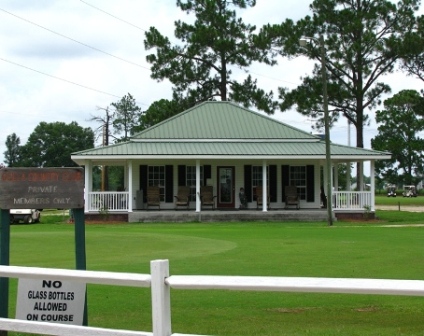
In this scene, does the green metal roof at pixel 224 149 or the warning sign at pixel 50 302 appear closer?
the warning sign at pixel 50 302

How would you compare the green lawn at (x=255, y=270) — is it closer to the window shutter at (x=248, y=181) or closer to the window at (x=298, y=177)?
the window at (x=298, y=177)

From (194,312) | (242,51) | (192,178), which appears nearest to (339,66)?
(242,51)

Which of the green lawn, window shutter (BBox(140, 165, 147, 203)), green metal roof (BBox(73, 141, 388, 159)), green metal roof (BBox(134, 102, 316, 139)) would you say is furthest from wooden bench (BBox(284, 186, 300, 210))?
the green lawn

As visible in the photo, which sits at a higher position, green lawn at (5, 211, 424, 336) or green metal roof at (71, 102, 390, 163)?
green metal roof at (71, 102, 390, 163)

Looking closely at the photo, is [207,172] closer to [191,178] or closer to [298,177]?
[191,178]

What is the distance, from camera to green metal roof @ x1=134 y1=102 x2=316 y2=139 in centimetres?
3584

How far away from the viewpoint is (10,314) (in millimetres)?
9227

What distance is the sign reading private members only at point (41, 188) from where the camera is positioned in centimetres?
802

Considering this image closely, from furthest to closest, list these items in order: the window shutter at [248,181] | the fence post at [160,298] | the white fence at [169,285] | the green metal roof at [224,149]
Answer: the window shutter at [248,181] < the green metal roof at [224,149] < the fence post at [160,298] < the white fence at [169,285]

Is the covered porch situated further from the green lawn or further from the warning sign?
the warning sign

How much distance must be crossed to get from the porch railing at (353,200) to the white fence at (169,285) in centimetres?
2904

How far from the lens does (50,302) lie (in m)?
7.50

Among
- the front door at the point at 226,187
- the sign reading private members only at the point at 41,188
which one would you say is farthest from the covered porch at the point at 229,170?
the sign reading private members only at the point at 41,188

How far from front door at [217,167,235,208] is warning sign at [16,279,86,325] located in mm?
27603
